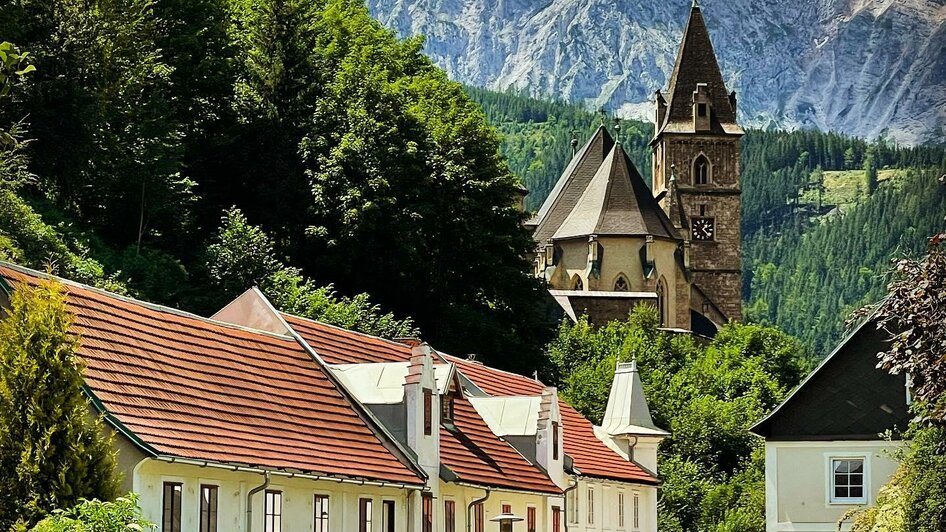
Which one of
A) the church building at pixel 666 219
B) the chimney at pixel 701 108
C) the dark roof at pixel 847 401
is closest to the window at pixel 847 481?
the dark roof at pixel 847 401

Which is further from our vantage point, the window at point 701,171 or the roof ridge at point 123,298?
the window at point 701,171

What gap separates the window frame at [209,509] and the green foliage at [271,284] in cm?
2960

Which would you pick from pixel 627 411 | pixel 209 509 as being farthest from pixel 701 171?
pixel 209 509

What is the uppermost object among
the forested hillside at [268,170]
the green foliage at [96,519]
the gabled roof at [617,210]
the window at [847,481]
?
the gabled roof at [617,210]

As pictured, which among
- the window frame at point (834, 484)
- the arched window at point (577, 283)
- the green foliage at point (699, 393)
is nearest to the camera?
the window frame at point (834, 484)

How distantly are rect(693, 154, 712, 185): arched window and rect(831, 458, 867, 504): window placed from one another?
95.1m

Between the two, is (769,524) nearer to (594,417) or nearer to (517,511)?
(517,511)

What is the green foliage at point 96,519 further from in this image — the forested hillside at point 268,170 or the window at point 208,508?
the forested hillside at point 268,170

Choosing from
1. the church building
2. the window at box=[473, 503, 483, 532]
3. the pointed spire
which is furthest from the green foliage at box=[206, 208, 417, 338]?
the church building

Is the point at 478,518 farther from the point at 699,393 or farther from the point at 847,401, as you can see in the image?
the point at 699,393

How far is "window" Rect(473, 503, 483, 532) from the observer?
3959 centimetres

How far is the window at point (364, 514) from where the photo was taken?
33062 mm

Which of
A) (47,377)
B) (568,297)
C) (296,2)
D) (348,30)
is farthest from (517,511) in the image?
(568,297)

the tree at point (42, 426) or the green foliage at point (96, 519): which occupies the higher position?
the tree at point (42, 426)
